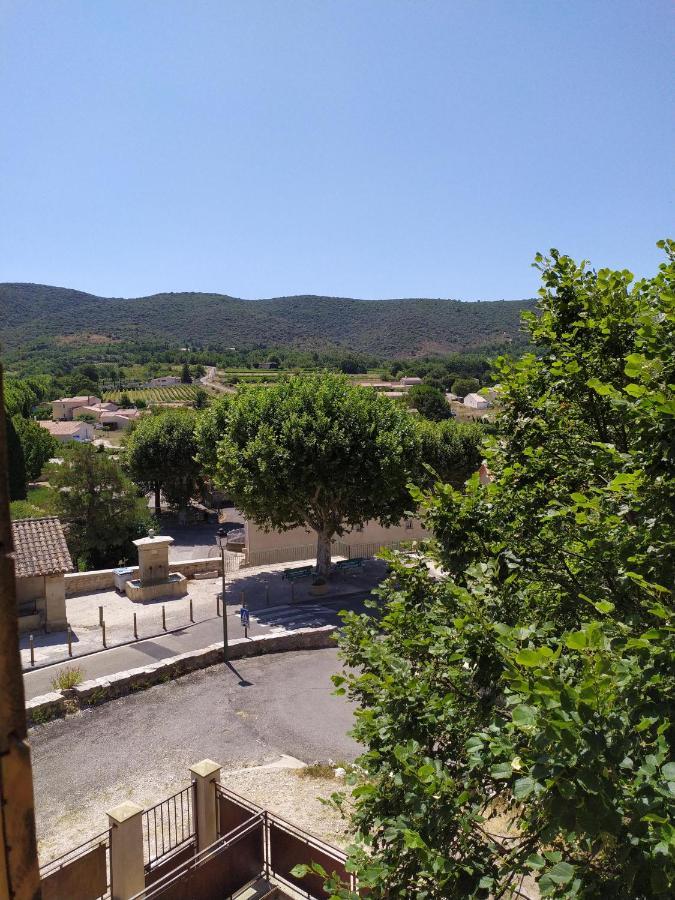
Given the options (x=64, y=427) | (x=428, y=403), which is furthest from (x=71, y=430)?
(x=428, y=403)

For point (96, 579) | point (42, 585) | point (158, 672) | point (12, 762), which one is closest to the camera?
point (12, 762)

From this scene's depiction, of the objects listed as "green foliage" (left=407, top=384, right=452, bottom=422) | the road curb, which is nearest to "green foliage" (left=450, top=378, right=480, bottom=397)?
"green foliage" (left=407, top=384, right=452, bottom=422)

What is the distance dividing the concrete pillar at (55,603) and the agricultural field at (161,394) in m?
105

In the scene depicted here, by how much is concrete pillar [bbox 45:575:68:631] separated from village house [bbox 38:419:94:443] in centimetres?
7441

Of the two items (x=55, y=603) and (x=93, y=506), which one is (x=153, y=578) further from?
(x=93, y=506)

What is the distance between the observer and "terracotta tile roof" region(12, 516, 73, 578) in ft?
60.7

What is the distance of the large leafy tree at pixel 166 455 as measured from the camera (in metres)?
41.2

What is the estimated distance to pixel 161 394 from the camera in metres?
139

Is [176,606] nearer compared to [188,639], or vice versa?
[188,639]

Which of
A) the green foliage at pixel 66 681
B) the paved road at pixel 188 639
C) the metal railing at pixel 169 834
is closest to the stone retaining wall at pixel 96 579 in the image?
the paved road at pixel 188 639

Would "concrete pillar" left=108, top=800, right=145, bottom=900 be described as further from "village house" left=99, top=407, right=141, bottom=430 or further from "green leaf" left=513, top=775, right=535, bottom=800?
"village house" left=99, top=407, right=141, bottom=430

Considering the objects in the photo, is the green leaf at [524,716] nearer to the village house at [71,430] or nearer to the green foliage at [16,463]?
the green foliage at [16,463]

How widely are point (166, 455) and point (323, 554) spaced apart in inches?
788

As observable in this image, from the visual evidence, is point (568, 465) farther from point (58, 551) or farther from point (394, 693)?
point (58, 551)
